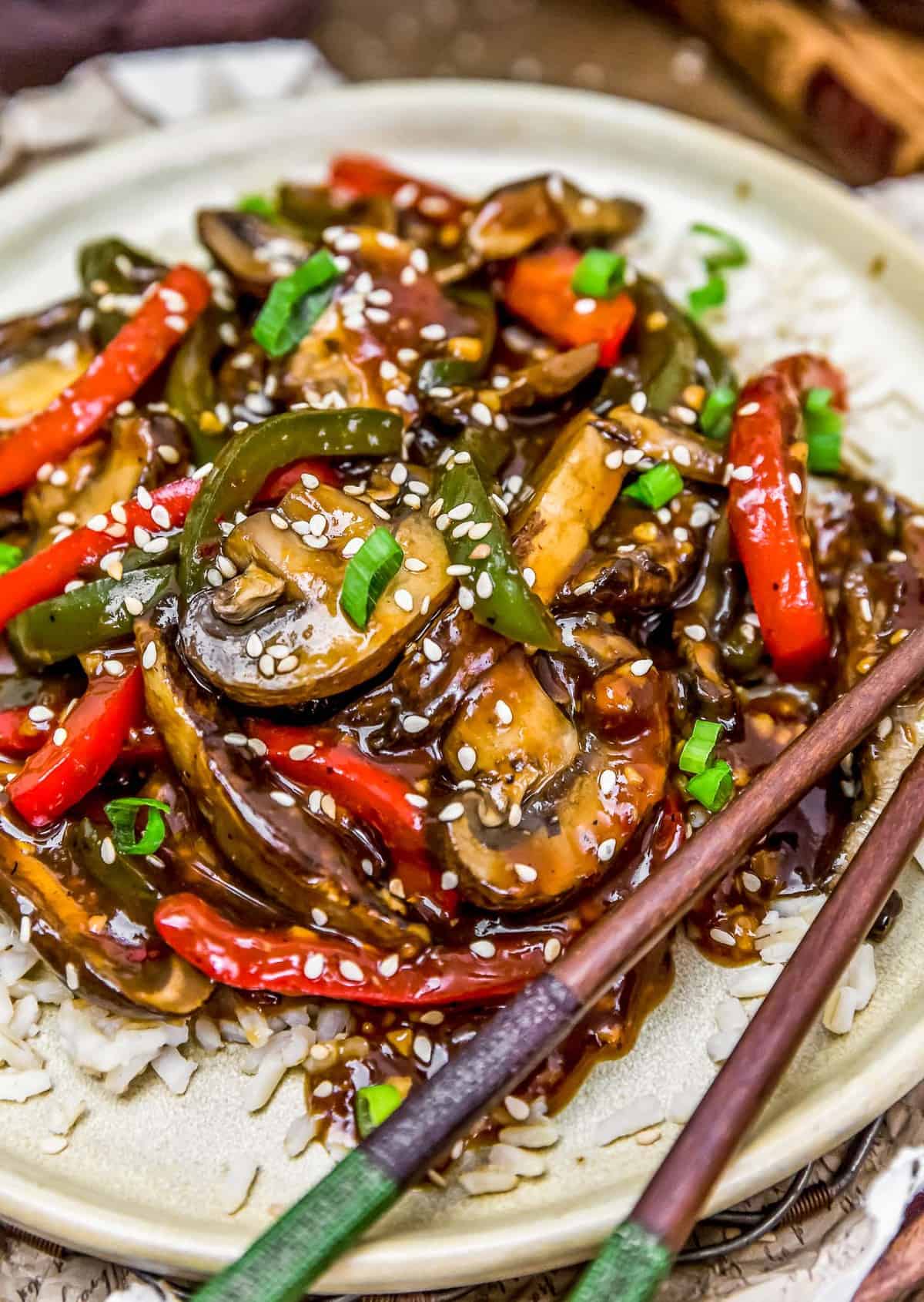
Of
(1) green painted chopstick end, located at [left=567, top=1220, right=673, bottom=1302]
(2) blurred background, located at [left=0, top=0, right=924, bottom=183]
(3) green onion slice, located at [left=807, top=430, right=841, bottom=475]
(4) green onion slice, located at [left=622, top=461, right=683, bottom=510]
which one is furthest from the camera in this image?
(2) blurred background, located at [left=0, top=0, right=924, bottom=183]

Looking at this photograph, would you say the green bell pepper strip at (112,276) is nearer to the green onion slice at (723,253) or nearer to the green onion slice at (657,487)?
the green onion slice at (657,487)

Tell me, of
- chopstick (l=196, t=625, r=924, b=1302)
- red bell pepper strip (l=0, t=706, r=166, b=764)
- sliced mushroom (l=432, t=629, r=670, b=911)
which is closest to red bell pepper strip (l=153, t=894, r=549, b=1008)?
sliced mushroom (l=432, t=629, r=670, b=911)

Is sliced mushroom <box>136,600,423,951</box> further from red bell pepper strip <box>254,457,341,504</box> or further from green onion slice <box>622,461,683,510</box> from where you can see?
green onion slice <box>622,461,683,510</box>

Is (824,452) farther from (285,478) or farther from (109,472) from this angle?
(109,472)

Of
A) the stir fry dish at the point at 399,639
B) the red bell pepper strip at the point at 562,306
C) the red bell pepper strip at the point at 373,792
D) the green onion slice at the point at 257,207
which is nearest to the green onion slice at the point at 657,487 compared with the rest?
the stir fry dish at the point at 399,639

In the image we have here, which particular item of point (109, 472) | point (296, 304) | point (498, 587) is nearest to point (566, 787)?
point (498, 587)

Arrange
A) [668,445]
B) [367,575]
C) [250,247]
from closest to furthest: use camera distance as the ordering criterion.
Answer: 1. [367,575]
2. [668,445]
3. [250,247]

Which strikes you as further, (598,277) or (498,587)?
(598,277)

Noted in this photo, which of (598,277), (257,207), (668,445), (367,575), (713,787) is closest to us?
(367,575)

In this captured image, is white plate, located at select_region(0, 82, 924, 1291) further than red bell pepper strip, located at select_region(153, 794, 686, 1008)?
No
